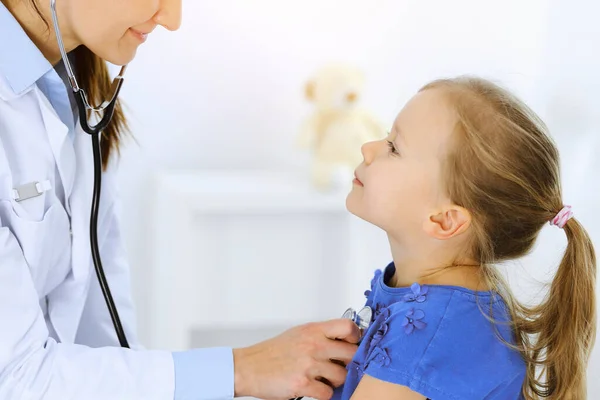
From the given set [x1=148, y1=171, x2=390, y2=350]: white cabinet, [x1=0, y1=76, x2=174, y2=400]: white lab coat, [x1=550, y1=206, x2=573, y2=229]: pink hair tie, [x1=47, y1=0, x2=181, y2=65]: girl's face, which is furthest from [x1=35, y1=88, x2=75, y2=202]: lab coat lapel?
[x1=148, y1=171, x2=390, y2=350]: white cabinet

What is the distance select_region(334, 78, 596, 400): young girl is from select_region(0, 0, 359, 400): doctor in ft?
0.37

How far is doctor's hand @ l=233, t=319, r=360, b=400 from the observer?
1312 mm

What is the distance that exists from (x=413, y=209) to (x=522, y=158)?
183 millimetres

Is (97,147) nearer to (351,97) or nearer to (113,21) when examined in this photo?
(113,21)

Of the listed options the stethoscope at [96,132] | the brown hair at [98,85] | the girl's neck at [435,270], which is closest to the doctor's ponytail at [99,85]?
the brown hair at [98,85]

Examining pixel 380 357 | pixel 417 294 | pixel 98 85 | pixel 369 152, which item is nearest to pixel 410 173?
pixel 369 152

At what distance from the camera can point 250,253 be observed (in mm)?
2553

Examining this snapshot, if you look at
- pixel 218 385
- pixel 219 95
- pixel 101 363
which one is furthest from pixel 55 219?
pixel 219 95

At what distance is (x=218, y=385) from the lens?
1360mm

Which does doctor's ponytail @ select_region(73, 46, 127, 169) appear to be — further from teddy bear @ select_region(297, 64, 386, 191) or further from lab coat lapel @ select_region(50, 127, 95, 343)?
teddy bear @ select_region(297, 64, 386, 191)

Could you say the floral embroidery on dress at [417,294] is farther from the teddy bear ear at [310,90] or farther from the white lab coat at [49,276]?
the teddy bear ear at [310,90]

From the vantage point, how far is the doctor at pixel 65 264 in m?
1.30

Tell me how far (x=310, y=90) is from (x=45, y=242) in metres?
1.21

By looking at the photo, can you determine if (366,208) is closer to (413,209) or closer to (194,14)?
(413,209)
